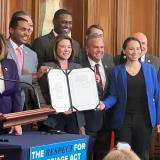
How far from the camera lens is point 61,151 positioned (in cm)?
233

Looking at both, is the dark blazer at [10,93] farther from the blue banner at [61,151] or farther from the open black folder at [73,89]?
the blue banner at [61,151]

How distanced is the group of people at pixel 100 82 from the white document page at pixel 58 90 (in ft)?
0.46

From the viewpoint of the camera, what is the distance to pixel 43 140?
2.36m

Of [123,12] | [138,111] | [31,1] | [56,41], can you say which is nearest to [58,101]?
[56,41]

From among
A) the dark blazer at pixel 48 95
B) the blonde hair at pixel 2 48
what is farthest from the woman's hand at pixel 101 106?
the blonde hair at pixel 2 48

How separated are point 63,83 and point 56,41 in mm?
420

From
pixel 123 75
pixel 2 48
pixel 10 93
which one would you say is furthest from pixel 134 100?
pixel 2 48

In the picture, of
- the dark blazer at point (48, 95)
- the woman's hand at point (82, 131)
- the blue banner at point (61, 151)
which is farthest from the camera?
the woman's hand at point (82, 131)

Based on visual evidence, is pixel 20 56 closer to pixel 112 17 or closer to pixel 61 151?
pixel 61 151

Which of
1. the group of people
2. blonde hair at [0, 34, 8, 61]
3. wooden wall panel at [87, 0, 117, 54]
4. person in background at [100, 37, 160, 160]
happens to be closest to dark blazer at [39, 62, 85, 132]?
the group of people

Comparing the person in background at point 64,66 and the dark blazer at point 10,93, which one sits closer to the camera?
the dark blazer at point 10,93

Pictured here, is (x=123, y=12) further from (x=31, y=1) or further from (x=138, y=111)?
(x=138, y=111)

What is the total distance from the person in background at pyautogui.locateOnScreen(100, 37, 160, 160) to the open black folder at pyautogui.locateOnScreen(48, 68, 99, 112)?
319mm

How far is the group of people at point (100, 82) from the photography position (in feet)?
11.7
